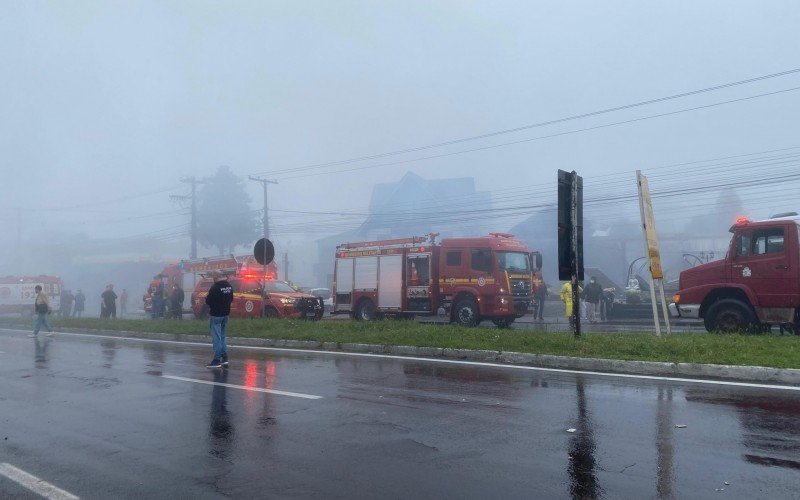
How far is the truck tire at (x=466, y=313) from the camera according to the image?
19675 mm

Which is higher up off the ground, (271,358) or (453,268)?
(453,268)

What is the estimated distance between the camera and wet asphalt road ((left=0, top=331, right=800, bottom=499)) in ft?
15.3

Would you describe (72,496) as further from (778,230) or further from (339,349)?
(778,230)

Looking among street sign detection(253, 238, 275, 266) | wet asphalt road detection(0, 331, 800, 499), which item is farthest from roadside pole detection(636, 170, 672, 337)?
street sign detection(253, 238, 275, 266)

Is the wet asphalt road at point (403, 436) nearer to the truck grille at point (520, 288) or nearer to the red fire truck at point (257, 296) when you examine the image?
the truck grille at point (520, 288)

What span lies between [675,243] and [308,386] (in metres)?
50.0

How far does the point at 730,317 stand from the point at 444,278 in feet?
29.6

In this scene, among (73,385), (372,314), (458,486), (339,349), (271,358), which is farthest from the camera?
(372,314)

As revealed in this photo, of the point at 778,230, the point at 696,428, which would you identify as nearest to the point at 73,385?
the point at 696,428

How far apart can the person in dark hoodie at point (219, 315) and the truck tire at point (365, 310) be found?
11.0 m

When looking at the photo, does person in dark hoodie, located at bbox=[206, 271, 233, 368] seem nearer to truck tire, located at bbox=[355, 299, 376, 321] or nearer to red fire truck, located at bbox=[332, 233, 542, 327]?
red fire truck, located at bbox=[332, 233, 542, 327]

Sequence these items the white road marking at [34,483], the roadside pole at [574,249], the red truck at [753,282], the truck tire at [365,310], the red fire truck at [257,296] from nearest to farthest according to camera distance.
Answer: the white road marking at [34,483]
the roadside pole at [574,249]
the red truck at [753,282]
the red fire truck at [257,296]
the truck tire at [365,310]

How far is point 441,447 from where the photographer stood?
5629 mm

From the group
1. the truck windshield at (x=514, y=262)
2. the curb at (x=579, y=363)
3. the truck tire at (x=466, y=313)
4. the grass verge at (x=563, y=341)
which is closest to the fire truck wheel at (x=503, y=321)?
the truck tire at (x=466, y=313)
